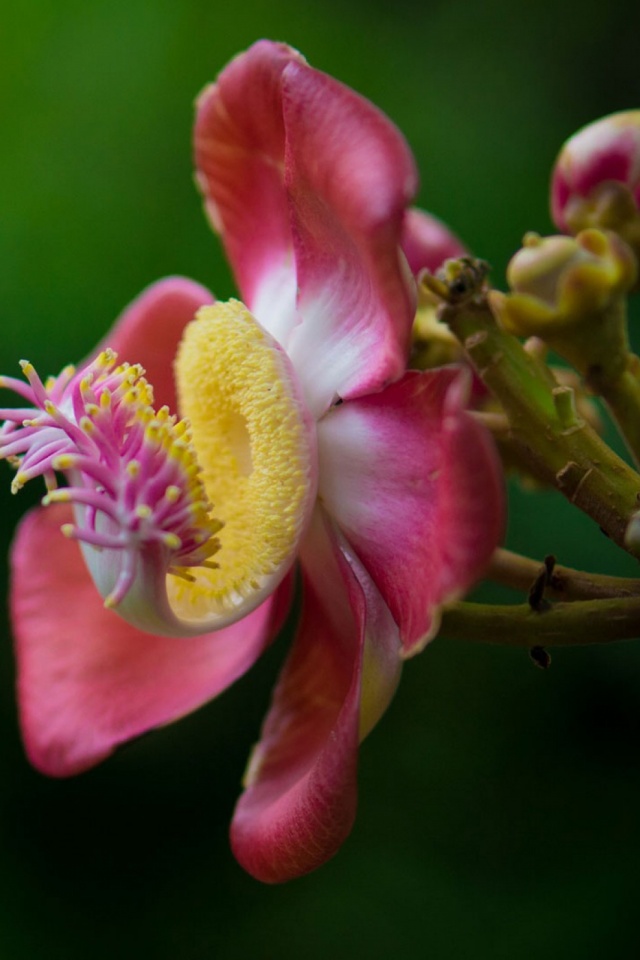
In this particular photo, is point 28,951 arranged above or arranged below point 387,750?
below

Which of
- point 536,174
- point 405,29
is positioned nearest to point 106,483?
point 536,174

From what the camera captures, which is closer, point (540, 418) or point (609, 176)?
point (540, 418)

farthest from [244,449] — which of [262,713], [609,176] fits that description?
[262,713]

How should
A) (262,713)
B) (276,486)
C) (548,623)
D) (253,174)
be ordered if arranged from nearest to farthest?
(548,623)
(276,486)
(253,174)
(262,713)

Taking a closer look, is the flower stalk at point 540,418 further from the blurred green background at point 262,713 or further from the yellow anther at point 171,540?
the blurred green background at point 262,713

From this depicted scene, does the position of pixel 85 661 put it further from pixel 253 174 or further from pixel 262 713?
pixel 262 713

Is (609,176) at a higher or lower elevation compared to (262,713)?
higher

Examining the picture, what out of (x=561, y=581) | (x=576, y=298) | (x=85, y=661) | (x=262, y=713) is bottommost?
(x=262, y=713)

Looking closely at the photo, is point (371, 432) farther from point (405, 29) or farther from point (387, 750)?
point (405, 29)
